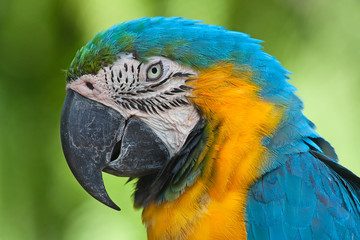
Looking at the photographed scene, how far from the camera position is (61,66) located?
3.32 m

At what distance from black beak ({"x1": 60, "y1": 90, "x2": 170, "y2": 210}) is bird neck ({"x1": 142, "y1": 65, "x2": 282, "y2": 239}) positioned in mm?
153

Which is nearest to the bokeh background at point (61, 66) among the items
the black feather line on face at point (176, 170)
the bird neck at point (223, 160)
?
the black feather line on face at point (176, 170)

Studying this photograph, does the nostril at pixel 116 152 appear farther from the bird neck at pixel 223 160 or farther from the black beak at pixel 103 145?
the bird neck at pixel 223 160

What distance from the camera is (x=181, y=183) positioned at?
4.63ft

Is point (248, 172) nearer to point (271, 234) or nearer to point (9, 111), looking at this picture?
point (271, 234)

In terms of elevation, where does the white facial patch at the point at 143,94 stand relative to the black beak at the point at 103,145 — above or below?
above

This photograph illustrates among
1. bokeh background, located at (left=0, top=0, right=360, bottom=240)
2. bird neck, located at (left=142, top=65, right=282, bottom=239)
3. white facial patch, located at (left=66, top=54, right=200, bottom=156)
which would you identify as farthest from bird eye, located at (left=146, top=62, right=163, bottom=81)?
bokeh background, located at (left=0, top=0, right=360, bottom=240)

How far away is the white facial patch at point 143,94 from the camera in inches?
58.6

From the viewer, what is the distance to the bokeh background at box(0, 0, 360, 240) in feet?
10.2

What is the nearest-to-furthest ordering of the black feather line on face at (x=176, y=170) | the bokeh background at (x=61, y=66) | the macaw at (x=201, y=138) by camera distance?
the macaw at (x=201, y=138) → the black feather line on face at (x=176, y=170) → the bokeh background at (x=61, y=66)

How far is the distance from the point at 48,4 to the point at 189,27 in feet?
6.67

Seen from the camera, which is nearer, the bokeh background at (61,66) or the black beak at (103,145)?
the black beak at (103,145)

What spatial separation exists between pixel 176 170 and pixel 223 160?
17 cm

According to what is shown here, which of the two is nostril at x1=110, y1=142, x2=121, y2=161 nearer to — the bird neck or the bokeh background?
the bird neck
